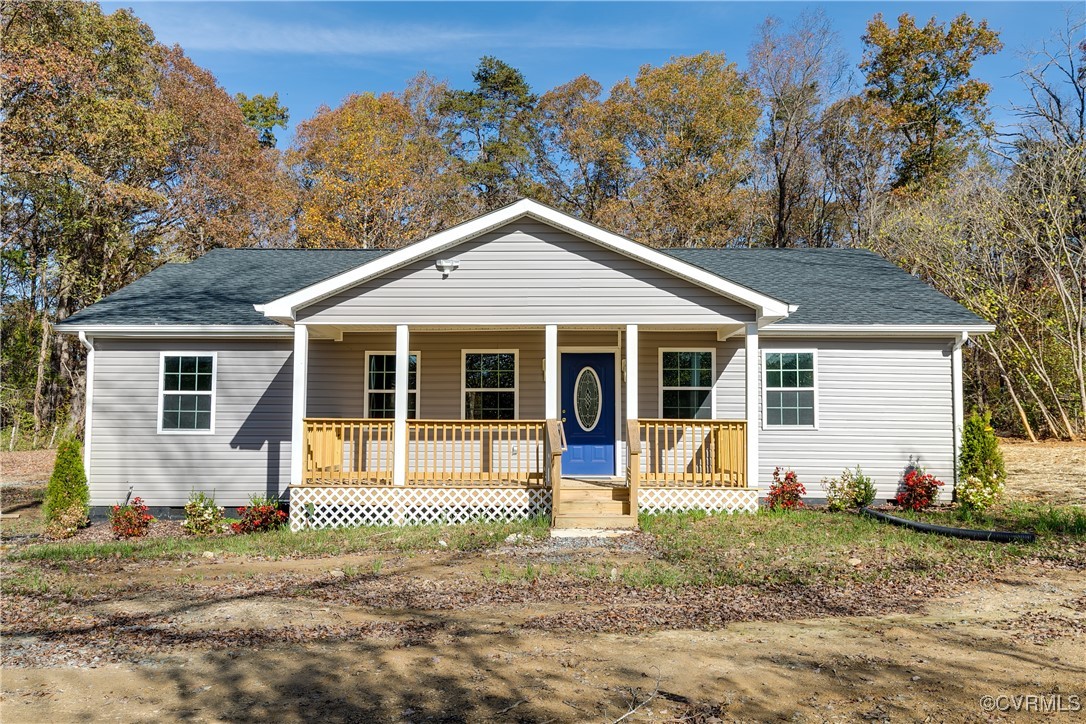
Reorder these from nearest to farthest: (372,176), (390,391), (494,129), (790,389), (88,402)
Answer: (88,402), (790,389), (390,391), (372,176), (494,129)

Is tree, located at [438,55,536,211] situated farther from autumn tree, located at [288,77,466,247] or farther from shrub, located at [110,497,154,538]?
shrub, located at [110,497,154,538]

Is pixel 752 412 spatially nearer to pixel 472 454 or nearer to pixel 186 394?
pixel 472 454

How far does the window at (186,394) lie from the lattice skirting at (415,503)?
2849 millimetres

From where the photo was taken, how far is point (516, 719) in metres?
4.62

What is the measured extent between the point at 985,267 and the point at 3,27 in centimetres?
2604

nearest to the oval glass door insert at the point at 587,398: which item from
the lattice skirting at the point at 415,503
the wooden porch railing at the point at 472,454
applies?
the wooden porch railing at the point at 472,454

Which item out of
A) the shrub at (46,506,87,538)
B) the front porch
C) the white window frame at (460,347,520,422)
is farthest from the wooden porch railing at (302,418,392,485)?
the shrub at (46,506,87,538)

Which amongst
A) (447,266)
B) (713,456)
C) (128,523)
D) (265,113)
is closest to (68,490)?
(128,523)

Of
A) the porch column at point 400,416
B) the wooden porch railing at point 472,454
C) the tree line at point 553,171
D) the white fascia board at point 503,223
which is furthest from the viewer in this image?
the tree line at point 553,171

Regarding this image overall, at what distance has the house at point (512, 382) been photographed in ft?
37.4

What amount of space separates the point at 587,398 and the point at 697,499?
284cm

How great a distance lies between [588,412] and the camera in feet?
44.1

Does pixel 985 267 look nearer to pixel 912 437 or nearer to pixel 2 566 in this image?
pixel 912 437

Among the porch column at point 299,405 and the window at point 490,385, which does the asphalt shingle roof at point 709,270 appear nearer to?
the porch column at point 299,405
